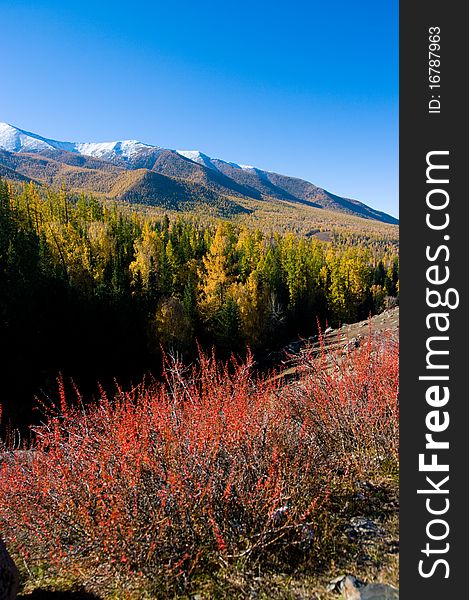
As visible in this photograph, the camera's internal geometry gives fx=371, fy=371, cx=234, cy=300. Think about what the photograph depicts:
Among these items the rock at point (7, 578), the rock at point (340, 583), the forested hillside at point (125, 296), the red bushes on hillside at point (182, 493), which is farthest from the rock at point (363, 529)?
the forested hillside at point (125, 296)

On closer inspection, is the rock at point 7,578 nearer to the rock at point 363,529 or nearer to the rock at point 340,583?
the rock at point 340,583

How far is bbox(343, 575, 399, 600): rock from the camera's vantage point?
9.47ft

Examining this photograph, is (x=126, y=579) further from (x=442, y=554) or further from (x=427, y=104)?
(x=427, y=104)

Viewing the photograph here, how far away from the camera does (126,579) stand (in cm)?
354

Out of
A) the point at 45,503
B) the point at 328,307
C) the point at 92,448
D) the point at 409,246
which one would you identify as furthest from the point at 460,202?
the point at 328,307

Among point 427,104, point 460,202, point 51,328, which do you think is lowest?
A: point 51,328

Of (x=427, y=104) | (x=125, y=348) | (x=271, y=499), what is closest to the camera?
(x=427, y=104)

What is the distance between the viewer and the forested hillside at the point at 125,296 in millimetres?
26422

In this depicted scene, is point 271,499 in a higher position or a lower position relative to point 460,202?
lower

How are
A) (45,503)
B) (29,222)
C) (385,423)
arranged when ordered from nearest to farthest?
(45,503)
(385,423)
(29,222)

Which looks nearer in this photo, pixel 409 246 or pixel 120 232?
pixel 409 246

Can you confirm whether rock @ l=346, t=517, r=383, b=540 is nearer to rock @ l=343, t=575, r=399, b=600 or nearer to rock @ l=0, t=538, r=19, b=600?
rock @ l=343, t=575, r=399, b=600

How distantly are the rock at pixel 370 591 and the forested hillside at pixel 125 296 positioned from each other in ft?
55.0

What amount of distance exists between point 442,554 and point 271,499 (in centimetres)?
147
